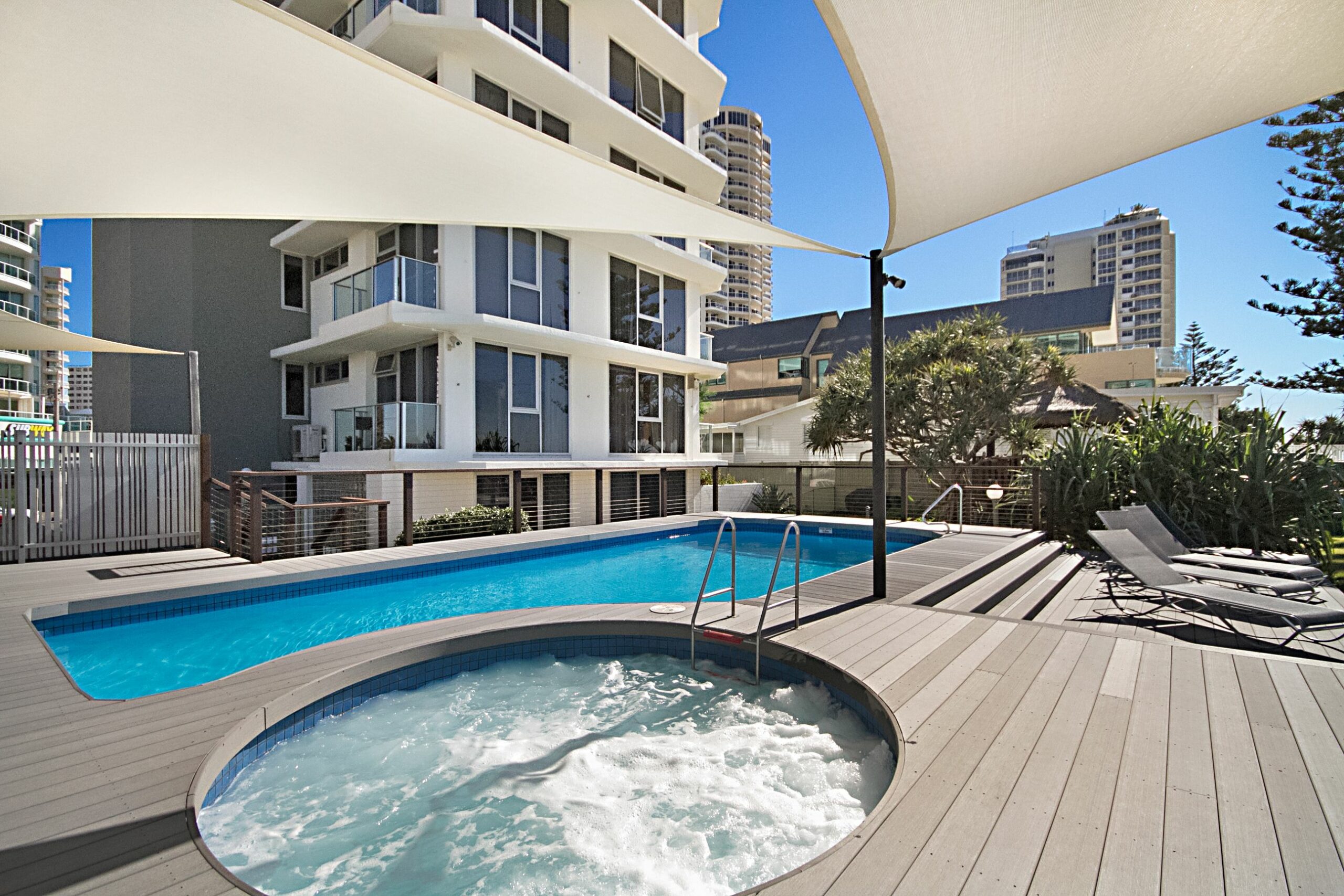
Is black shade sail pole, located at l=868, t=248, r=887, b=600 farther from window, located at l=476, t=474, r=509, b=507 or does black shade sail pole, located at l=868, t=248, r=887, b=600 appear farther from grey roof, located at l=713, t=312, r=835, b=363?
grey roof, located at l=713, t=312, r=835, b=363

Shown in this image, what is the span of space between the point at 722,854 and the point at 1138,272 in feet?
280

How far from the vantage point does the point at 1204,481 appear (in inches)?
300

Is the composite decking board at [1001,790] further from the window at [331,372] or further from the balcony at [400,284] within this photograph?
the window at [331,372]

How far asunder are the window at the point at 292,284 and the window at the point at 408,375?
3291 mm

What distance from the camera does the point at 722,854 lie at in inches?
93.4

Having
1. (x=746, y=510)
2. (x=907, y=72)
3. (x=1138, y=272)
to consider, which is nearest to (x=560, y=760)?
(x=907, y=72)

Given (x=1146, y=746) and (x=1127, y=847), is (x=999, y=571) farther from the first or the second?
(x=1127, y=847)

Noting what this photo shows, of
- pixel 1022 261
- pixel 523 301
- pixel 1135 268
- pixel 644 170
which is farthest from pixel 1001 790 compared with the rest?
pixel 1022 261

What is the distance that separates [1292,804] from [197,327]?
15.7 metres

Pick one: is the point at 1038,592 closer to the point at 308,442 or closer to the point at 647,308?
the point at 647,308

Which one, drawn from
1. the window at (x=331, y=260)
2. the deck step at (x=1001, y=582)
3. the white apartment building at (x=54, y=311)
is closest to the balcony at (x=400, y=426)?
A: the window at (x=331, y=260)

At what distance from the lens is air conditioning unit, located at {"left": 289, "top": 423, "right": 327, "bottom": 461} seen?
12438 millimetres

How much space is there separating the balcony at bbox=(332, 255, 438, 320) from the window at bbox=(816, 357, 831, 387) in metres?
19.7

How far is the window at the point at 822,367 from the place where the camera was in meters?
27.2
